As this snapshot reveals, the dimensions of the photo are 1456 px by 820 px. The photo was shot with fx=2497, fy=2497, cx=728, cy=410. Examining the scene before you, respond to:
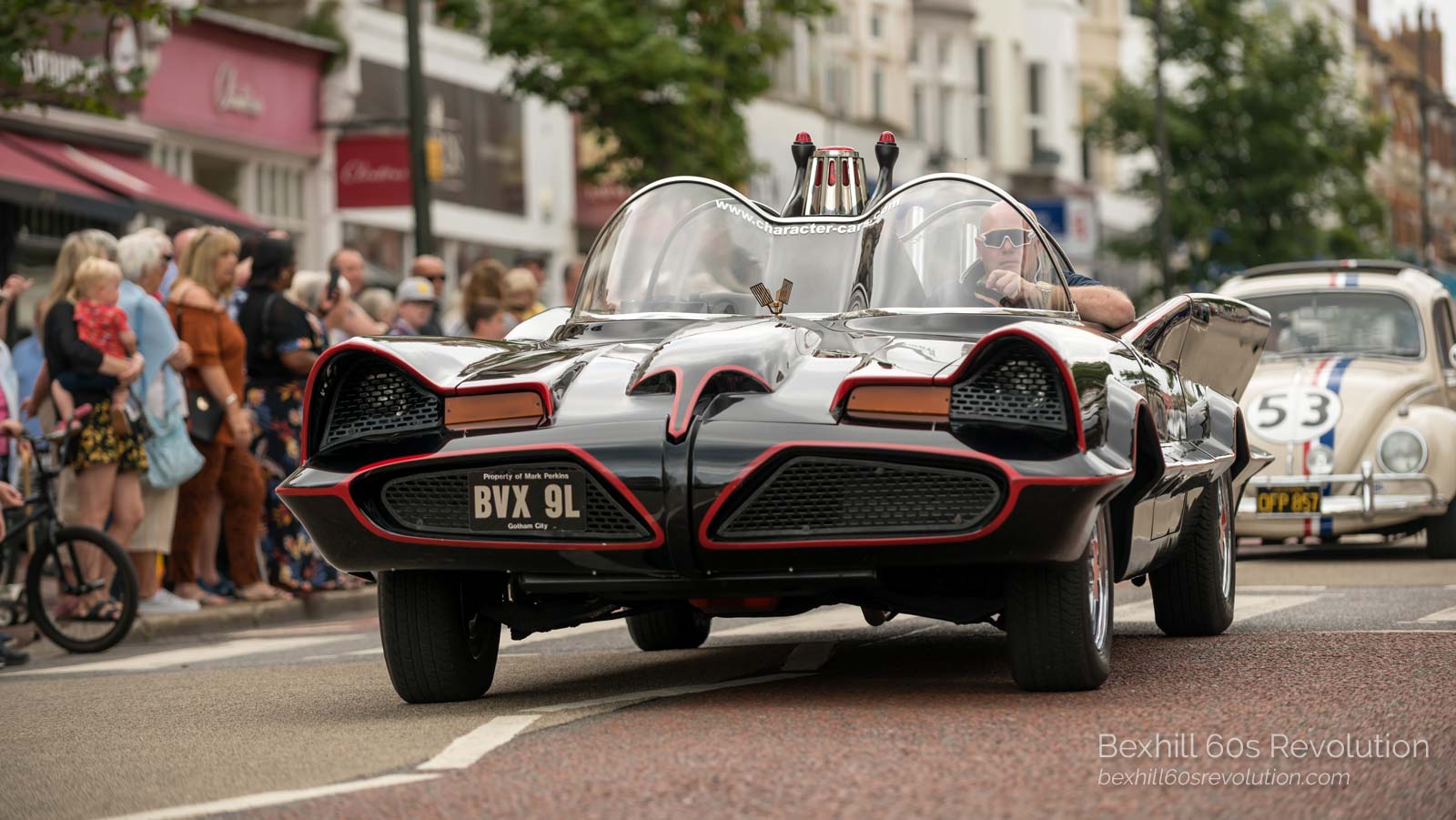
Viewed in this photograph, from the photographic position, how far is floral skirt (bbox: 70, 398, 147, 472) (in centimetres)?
1252

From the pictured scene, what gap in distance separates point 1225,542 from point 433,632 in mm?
3407

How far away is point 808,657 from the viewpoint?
28.2ft

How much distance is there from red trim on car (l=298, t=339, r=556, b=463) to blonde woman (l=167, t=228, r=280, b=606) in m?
6.28

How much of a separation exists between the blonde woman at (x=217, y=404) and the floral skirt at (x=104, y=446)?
0.63 meters

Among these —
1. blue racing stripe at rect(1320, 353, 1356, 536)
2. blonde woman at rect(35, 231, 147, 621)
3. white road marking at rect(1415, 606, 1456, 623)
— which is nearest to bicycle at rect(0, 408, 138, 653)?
blonde woman at rect(35, 231, 147, 621)

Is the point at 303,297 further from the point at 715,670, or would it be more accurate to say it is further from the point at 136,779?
the point at 136,779

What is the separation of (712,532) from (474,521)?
27.5 inches

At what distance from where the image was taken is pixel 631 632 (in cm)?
939

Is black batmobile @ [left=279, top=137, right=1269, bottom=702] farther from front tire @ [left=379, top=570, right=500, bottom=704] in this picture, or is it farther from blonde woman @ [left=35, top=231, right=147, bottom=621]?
blonde woman @ [left=35, top=231, right=147, bottom=621]

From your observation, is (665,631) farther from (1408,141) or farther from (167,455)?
(1408,141)

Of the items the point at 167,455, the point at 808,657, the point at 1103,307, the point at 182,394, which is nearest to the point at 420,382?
the point at 808,657

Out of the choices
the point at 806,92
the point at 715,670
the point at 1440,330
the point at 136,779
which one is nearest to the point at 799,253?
the point at 715,670

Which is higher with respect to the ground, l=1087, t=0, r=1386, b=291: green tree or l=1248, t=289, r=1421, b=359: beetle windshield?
l=1087, t=0, r=1386, b=291: green tree

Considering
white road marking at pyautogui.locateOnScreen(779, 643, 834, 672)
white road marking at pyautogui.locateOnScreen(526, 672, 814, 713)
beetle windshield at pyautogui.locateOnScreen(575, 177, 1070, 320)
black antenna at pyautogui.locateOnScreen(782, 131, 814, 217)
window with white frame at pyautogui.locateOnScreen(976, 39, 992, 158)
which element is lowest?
white road marking at pyautogui.locateOnScreen(779, 643, 834, 672)
